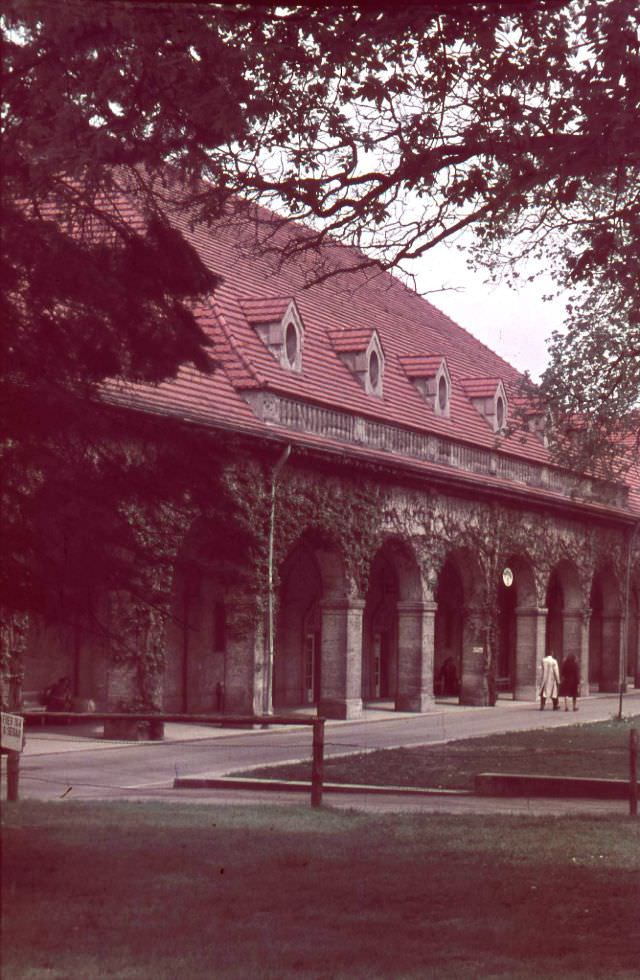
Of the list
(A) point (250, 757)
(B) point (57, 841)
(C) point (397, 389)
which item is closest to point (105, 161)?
(B) point (57, 841)

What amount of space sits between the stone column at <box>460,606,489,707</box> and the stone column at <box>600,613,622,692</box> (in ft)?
19.2

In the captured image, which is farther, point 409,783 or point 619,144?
point 409,783

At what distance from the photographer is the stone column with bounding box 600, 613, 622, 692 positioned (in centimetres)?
3876

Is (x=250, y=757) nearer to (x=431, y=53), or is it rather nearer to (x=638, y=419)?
(x=431, y=53)

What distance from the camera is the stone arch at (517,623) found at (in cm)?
3409

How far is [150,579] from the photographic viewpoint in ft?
11.8

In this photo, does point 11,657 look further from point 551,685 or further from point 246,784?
point 551,685

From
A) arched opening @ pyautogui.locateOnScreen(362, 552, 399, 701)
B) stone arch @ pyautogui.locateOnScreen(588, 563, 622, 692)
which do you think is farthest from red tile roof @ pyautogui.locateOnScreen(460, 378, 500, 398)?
stone arch @ pyautogui.locateOnScreen(588, 563, 622, 692)

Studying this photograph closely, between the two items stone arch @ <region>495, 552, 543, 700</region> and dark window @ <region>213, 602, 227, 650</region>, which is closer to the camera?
dark window @ <region>213, 602, 227, 650</region>

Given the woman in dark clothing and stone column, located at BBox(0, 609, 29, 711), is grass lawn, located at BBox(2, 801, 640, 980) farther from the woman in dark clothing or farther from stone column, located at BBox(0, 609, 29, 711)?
the woman in dark clothing

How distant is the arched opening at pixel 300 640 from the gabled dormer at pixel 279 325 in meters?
24.3

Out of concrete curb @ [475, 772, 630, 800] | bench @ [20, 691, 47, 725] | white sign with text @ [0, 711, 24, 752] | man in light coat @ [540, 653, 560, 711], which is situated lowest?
concrete curb @ [475, 772, 630, 800]

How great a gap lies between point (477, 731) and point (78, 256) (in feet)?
62.6

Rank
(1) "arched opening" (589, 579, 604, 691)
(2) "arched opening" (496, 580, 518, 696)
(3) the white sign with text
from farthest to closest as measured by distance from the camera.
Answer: (1) "arched opening" (589, 579, 604, 691) → (2) "arched opening" (496, 580, 518, 696) → (3) the white sign with text
